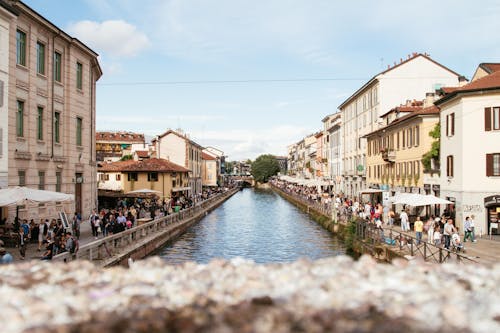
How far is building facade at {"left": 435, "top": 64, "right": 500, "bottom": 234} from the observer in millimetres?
27312

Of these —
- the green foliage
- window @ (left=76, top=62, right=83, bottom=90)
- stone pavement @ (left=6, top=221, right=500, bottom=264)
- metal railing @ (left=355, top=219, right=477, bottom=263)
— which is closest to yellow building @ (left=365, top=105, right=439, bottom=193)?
the green foliage

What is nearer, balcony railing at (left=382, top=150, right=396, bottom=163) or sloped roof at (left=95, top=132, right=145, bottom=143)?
balcony railing at (left=382, top=150, right=396, bottom=163)

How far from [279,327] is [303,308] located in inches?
22.2

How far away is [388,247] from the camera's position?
77.5 feet

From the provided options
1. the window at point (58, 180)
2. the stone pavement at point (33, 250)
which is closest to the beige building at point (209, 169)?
the window at point (58, 180)

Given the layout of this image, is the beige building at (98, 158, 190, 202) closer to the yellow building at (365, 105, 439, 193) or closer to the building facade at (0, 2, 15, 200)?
the yellow building at (365, 105, 439, 193)

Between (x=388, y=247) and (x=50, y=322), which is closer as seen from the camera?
(x=50, y=322)

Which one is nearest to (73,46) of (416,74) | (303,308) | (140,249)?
(140,249)

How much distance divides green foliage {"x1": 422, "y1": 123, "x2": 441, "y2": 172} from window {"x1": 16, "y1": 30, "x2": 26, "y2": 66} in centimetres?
2506

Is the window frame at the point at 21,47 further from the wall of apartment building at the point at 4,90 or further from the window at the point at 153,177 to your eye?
the window at the point at 153,177

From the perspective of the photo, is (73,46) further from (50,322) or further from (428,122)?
(50,322)

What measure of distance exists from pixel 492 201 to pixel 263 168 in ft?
515

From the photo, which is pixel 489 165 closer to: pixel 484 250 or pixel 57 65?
pixel 484 250

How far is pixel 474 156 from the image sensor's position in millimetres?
27938
